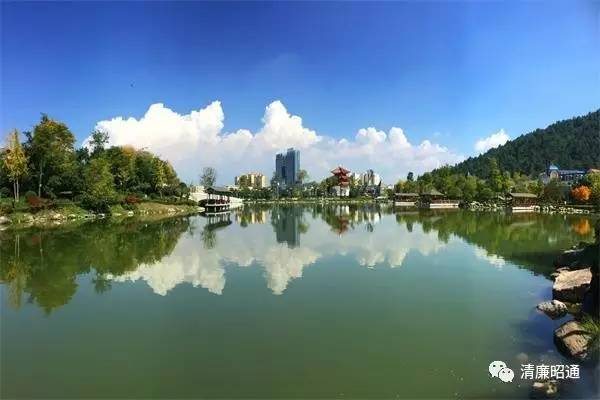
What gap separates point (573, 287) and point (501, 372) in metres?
4.41

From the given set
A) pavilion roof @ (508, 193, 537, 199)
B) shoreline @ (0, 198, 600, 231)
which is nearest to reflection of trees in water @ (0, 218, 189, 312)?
shoreline @ (0, 198, 600, 231)

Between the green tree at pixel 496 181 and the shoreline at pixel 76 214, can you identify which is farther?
the green tree at pixel 496 181

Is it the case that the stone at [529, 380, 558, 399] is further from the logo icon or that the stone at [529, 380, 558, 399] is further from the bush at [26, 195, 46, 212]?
the bush at [26, 195, 46, 212]

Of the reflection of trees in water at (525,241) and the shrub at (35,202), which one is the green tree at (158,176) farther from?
the reflection of trees in water at (525,241)

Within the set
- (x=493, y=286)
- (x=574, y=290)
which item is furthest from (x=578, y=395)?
(x=493, y=286)

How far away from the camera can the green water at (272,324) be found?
16.6 ft

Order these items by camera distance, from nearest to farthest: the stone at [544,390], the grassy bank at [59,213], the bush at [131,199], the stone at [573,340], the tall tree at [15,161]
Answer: the stone at [544,390], the stone at [573,340], the grassy bank at [59,213], the tall tree at [15,161], the bush at [131,199]

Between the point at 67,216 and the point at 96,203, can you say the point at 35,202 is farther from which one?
the point at 96,203

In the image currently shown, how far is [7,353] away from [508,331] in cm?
769

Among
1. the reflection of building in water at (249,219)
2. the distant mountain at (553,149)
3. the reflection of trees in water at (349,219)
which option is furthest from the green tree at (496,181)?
the reflection of building in water at (249,219)

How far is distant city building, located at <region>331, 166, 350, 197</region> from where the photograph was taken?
286ft

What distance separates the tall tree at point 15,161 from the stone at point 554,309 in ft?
105

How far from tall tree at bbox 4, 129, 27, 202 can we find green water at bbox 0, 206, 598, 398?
18.2 metres

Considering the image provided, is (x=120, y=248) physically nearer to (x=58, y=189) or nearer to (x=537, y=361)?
(x=537, y=361)
